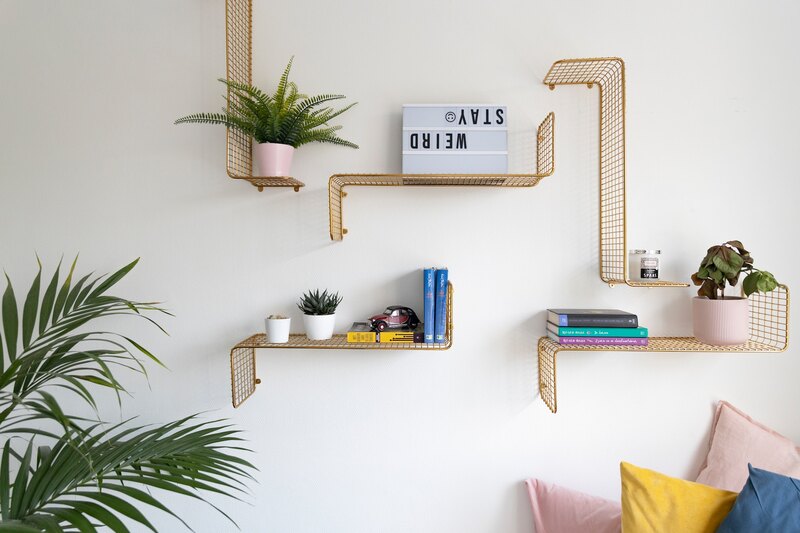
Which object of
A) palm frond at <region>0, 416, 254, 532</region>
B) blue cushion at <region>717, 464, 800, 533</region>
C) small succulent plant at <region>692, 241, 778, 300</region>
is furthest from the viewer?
small succulent plant at <region>692, 241, 778, 300</region>

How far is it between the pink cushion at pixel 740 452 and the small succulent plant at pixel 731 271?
1.46ft

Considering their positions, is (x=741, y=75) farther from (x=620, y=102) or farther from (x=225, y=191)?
(x=225, y=191)

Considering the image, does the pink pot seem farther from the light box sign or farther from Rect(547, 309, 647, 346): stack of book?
Rect(547, 309, 647, 346): stack of book

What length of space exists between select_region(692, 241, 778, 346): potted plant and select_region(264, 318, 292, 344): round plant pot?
1338 mm

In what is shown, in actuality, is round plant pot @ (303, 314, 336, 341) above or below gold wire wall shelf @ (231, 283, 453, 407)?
above

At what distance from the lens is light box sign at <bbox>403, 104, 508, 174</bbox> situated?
1485mm

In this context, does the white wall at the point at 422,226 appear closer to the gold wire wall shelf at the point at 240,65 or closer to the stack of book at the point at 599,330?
the gold wire wall shelf at the point at 240,65

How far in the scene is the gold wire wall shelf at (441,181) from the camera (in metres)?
1.46

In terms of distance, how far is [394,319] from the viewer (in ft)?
4.92

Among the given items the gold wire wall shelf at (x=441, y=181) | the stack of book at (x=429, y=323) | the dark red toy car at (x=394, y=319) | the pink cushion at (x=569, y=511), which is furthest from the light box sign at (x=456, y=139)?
the pink cushion at (x=569, y=511)

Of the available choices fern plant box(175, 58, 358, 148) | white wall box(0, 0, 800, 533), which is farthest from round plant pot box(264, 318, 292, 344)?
fern plant box(175, 58, 358, 148)

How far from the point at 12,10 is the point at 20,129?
1.42ft

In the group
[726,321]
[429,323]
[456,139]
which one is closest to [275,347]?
[429,323]

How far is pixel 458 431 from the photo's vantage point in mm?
1590
